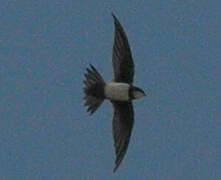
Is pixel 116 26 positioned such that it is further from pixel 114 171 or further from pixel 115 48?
pixel 114 171

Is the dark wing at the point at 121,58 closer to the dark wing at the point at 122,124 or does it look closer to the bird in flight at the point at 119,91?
the bird in flight at the point at 119,91

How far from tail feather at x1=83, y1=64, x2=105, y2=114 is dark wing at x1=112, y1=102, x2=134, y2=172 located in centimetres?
18

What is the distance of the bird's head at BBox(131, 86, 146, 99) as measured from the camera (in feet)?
52.0

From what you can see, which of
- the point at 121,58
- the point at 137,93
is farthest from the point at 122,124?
the point at 121,58

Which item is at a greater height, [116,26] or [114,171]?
[116,26]

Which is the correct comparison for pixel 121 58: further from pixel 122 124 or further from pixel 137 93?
pixel 122 124

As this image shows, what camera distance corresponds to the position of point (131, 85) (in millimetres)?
15867

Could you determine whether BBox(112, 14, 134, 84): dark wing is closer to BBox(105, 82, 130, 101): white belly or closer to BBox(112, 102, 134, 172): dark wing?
BBox(105, 82, 130, 101): white belly

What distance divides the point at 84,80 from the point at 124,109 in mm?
411

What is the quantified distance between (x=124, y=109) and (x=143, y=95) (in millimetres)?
260

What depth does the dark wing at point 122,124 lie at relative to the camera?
52.5ft

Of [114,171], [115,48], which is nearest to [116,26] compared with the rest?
[115,48]

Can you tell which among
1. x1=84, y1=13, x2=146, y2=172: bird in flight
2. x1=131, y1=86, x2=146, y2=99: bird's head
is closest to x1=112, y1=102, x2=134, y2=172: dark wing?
x1=84, y1=13, x2=146, y2=172: bird in flight

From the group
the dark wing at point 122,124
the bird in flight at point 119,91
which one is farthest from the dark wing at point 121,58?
the dark wing at point 122,124
